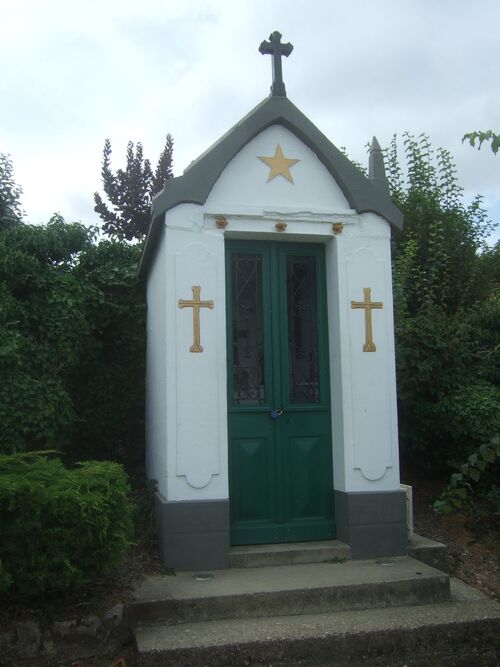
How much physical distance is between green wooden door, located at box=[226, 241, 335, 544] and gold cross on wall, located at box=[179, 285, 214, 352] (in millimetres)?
375

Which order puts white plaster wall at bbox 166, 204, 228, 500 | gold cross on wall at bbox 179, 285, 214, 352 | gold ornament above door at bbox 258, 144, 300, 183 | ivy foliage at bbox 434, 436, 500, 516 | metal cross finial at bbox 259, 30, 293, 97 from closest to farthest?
ivy foliage at bbox 434, 436, 500, 516, white plaster wall at bbox 166, 204, 228, 500, gold cross on wall at bbox 179, 285, 214, 352, gold ornament above door at bbox 258, 144, 300, 183, metal cross finial at bbox 259, 30, 293, 97

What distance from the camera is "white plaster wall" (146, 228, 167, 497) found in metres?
5.59

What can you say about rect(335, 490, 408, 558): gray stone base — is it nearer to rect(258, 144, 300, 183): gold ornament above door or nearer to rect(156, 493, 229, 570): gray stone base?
rect(156, 493, 229, 570): gray stone base

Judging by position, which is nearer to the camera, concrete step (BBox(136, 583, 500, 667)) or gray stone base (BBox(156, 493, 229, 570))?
concrete step (BBox(136, 583, 500, 667))

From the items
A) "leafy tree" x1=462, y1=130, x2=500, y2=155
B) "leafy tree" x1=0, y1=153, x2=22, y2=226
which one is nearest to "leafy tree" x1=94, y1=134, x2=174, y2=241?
"leafy tree" x1=0, y1=153, x2=22, y2=226

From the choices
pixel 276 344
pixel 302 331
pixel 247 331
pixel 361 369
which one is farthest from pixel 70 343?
pixel 361 369

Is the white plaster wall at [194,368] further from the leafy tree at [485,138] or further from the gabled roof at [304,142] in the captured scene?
the leafy tree at [485,138]

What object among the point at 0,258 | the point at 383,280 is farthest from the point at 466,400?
the point at 0,258

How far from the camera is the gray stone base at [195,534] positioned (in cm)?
516

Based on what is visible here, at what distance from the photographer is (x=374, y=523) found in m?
5.53

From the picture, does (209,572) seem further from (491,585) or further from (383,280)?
(383,280)

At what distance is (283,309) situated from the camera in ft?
19.2

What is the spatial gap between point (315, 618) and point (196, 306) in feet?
8.45

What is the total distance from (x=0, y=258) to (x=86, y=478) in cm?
283
